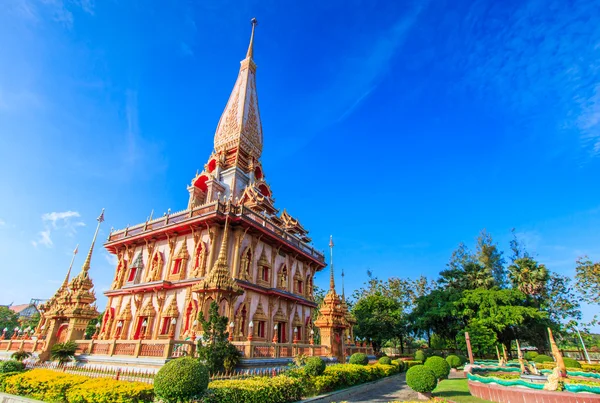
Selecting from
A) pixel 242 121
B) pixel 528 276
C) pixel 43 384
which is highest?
pixel 242 121

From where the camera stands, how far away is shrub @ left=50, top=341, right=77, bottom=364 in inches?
566

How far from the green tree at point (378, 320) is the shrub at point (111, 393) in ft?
89.6

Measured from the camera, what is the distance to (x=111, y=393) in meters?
8.22

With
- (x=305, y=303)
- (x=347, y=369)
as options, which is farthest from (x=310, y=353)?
(x=305, y=303)

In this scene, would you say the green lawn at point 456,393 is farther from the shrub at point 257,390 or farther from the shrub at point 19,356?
the shrub at point 19,356

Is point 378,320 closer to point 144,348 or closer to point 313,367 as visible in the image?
point 313,367

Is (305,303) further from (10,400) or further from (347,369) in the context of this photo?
(10,400)

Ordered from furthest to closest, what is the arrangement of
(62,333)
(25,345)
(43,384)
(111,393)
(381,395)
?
(25,345), (62,333), (381,395), (43,384), (111,393)

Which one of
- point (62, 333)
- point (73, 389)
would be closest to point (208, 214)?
point (62, 333)

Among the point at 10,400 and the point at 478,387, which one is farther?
the point at 478,387

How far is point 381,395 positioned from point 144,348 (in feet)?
33.6

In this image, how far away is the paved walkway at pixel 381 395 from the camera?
1241 cm

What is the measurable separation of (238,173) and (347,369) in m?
19.4

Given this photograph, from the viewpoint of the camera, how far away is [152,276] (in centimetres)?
2222
